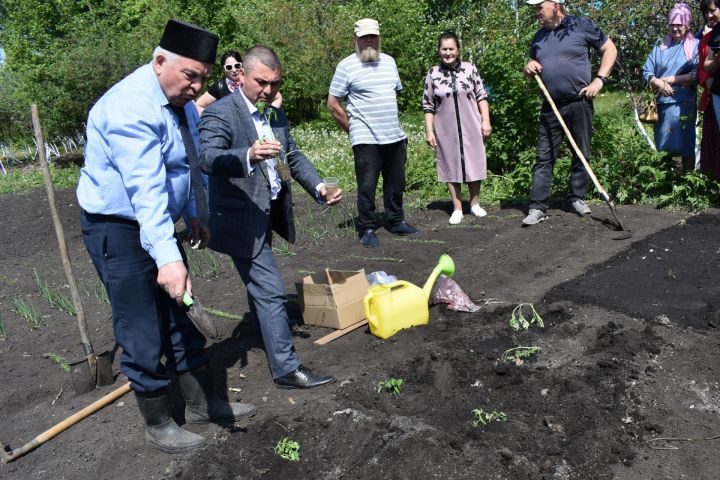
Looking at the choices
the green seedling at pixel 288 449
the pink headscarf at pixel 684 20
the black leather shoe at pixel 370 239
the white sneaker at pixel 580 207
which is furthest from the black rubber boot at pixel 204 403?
the pink headscarf at pixel 684 20

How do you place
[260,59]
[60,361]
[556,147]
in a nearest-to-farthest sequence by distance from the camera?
[260,59] → [60,361] → [556,147]

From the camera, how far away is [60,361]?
191 inches

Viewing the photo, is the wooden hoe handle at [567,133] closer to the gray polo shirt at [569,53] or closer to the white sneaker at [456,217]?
the gray polo shirt at [569,53]

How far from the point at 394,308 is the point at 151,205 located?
6.62 ft

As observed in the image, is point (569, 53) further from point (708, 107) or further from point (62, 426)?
point (62, 426)

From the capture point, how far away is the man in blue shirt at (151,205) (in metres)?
2.92

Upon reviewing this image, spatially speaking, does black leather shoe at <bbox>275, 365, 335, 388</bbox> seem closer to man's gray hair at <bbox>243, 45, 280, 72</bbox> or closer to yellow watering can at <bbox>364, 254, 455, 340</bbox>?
yellow watering can at <bbox>364, 254, 455, 340</bbox>

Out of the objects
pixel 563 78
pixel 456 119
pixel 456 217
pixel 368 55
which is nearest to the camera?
pixel 368 55

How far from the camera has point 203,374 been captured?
372cm

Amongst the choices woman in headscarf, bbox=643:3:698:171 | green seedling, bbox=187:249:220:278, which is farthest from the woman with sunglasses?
woman in headscarf, bbox=643:3:698:171

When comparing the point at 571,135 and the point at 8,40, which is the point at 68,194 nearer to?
the point at 571,135

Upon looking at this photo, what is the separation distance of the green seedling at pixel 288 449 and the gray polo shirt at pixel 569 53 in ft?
15.8

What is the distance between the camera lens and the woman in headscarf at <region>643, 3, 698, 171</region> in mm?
6910

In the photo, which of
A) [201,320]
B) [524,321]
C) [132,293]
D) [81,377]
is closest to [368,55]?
[524,321]
